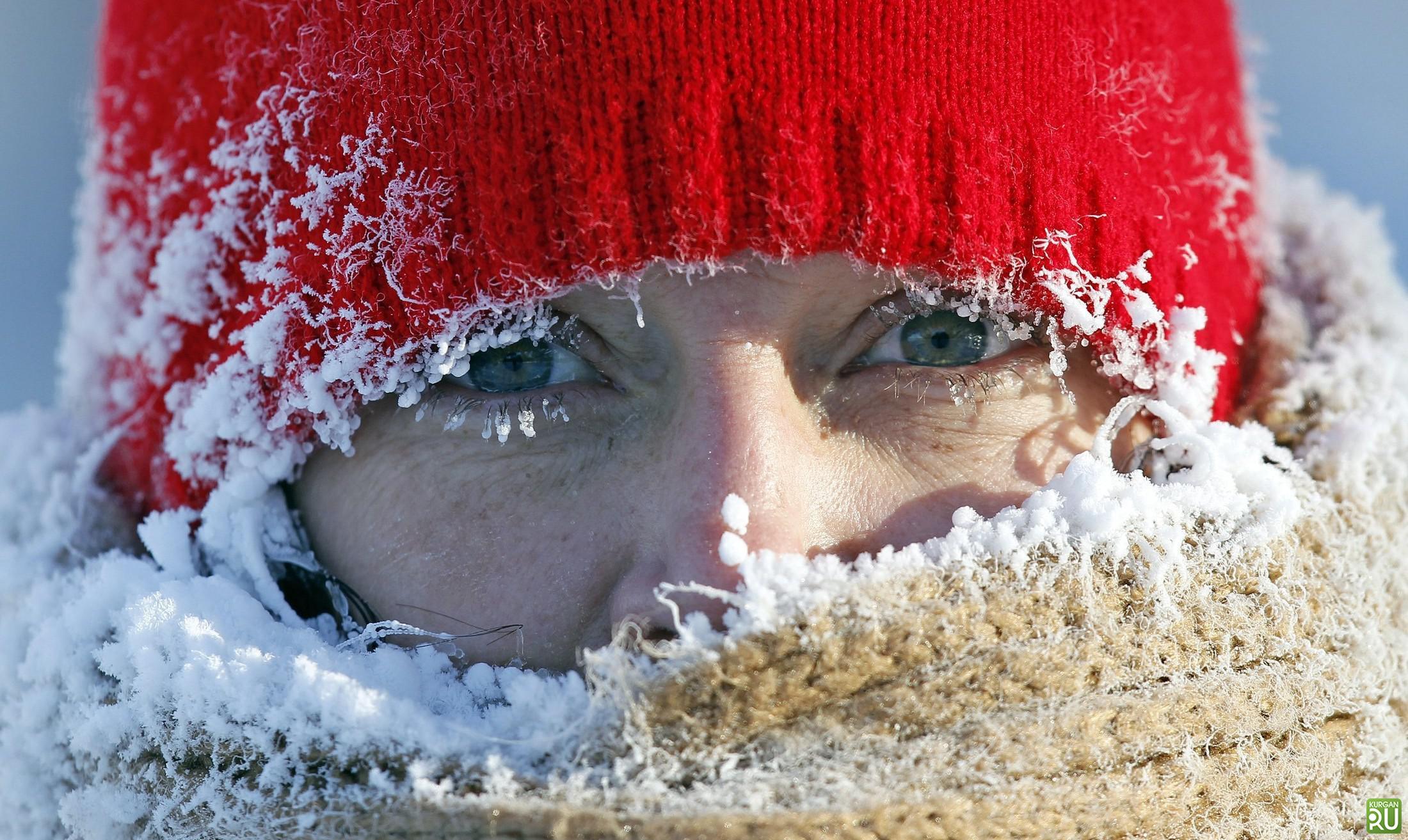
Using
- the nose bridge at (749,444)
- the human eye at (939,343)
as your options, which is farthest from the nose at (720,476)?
the human eye at (939,343)

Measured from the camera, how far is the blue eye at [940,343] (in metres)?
1.21

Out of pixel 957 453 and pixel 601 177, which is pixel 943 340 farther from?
pixel 601 177

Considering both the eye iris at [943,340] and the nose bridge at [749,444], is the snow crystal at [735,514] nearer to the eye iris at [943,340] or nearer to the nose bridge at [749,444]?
the nose bridge at [749,444]

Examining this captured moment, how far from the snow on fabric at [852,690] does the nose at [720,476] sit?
3cm

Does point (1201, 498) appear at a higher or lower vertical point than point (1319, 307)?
lower

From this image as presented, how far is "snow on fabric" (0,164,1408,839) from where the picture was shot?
0.98 meters

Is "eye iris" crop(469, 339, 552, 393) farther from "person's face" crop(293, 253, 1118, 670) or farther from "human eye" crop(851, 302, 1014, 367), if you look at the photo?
"human eye" crop(851, 302, 1014, 367)

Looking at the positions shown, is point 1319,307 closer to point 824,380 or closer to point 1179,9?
point 1179,9

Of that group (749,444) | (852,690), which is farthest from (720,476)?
(852,690)

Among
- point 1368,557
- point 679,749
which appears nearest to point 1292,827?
point 1368,557

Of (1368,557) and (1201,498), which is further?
(1368,557)

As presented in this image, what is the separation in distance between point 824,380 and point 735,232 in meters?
0.19

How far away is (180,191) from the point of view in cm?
137

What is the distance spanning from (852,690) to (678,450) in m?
0.28
